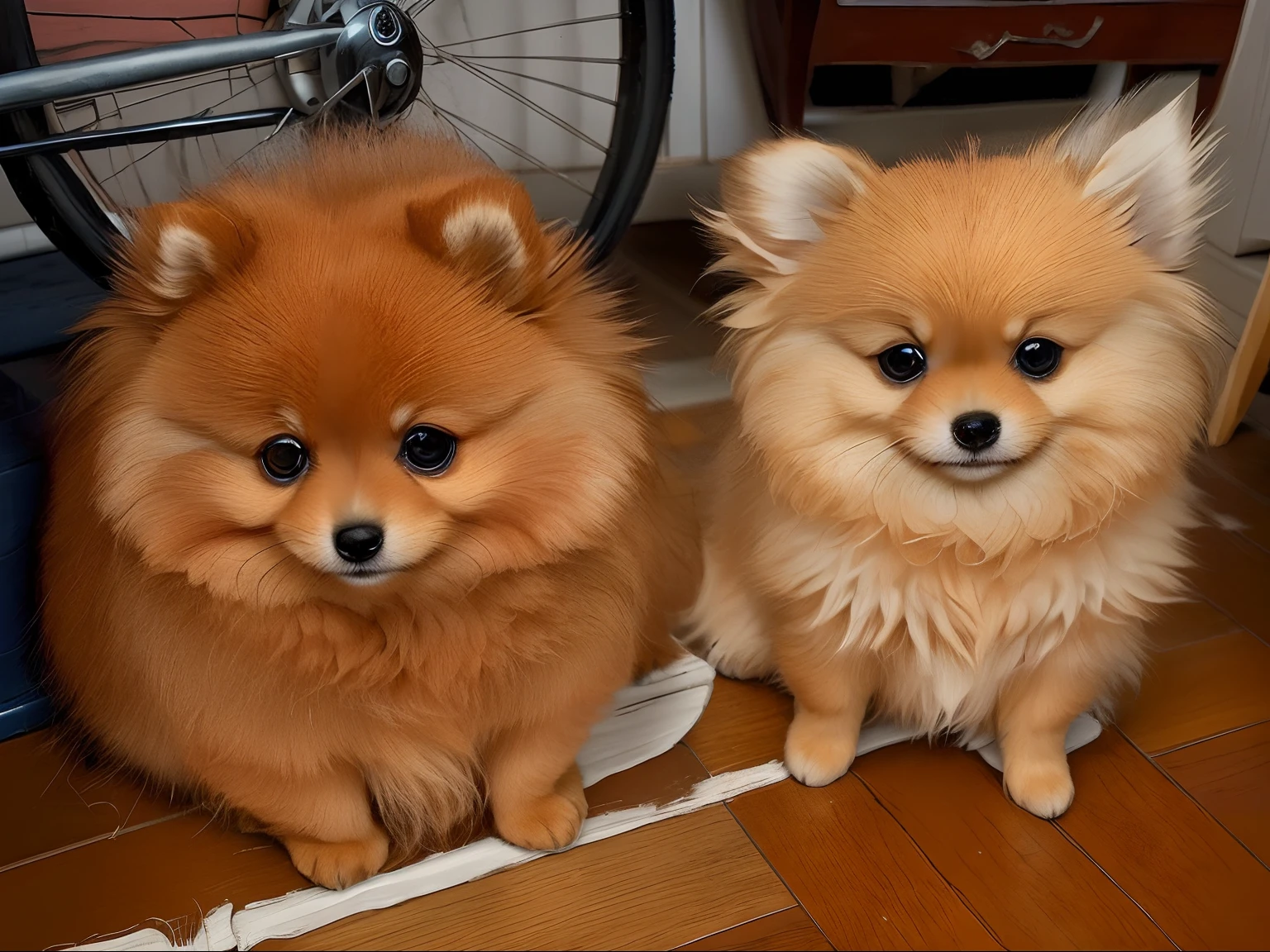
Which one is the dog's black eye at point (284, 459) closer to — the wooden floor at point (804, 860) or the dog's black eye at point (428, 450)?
the dog's black eye at point (428, 450)

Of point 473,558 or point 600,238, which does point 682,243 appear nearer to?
point 600,238

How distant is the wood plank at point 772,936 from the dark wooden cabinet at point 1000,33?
4.23 ft

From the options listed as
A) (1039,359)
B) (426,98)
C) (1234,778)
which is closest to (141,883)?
(1039,359)

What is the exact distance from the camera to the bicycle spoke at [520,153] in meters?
2.10

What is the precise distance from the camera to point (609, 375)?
101cm

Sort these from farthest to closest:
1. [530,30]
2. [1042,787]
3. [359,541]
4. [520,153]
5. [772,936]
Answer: [520,153], [530,30], [1042,787], [772,936], [359,541]

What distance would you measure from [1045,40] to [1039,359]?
0.93m

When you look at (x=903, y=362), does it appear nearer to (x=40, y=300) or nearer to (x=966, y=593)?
(x=966, y=593)

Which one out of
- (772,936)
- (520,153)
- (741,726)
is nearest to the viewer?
(772,936)

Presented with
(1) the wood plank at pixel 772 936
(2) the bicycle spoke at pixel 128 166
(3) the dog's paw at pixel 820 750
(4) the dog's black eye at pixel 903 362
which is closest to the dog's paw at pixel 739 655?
(3) the dog's paw at pixel 820 750

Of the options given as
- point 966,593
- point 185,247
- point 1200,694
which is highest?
point 185,247

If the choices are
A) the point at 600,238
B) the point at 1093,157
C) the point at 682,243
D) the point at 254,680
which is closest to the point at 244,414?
the point at 254,680

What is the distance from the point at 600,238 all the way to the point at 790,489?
3.27 ft

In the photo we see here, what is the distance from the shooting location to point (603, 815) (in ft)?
4.11
